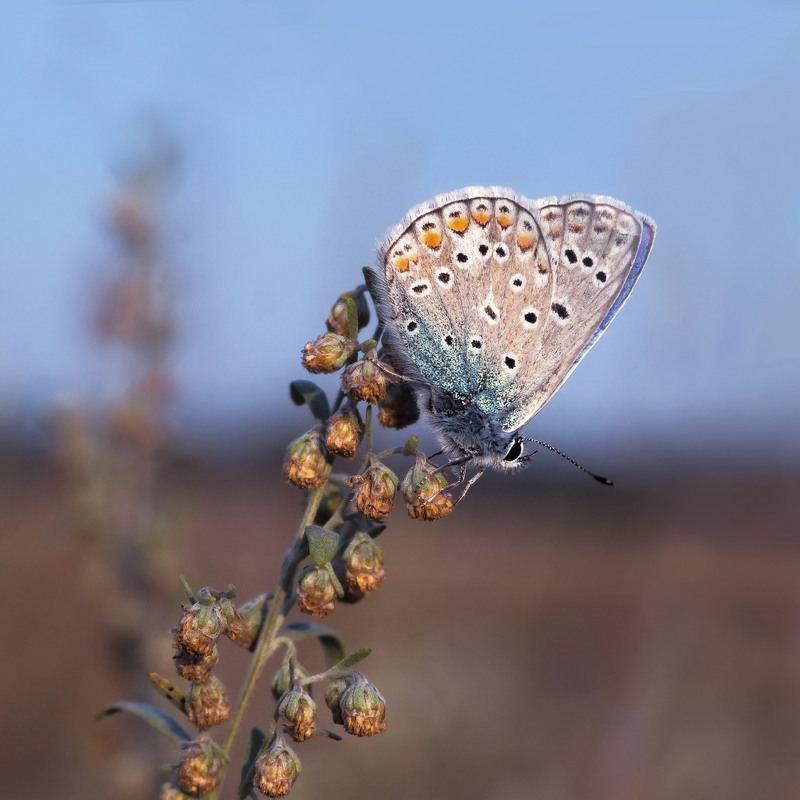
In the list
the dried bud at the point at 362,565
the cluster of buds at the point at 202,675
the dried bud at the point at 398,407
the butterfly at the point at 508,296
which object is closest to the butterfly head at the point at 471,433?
the butterfly at the point at 508,296

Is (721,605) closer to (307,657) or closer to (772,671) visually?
(772,671)

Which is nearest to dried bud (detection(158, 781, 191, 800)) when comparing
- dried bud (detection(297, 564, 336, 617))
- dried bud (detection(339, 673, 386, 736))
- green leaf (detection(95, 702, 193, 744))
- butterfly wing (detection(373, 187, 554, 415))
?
green leaf (detection(95, 702, 193, 744))

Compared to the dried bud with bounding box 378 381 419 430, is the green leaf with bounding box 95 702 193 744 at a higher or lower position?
lower

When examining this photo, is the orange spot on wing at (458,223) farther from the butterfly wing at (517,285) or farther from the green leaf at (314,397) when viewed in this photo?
the green leaf at (314,397)

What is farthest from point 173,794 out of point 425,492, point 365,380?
point 365,380

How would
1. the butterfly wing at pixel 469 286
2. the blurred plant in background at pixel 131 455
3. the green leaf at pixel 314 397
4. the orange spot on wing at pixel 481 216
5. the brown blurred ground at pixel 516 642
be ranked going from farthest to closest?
1. the brown blurred ground at pixel 516 642
2. the blurred plant in background at pixel 131 455
3. the orange spot on wing at pixel 481 216
4. the butterfly wing at pixel 469 286
5. the green leaf at pixel 314 397

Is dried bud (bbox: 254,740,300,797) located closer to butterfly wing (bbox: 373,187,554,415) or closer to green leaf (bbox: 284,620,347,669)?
green leaf (bbox: 284,620,347,669)
